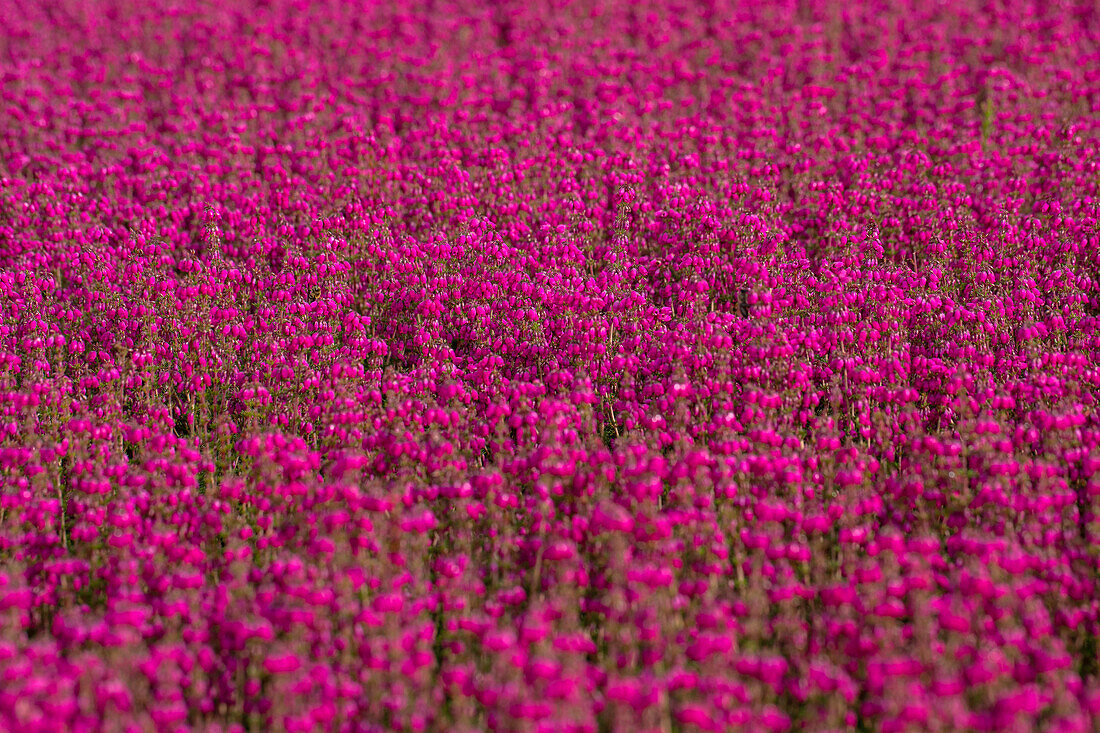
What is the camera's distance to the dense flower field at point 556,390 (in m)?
4.86

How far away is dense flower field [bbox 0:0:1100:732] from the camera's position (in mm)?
4863

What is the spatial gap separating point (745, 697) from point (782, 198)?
20.3 ft

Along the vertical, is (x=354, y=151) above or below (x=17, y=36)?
below

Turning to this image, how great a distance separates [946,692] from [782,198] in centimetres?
616

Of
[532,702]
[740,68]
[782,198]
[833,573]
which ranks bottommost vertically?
[833,573]

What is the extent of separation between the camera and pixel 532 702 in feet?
14.3

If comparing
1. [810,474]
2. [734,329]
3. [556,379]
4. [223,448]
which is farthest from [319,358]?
[810,474]

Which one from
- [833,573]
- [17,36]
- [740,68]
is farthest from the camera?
[17,36]

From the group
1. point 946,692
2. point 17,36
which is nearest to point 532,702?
point 946,692

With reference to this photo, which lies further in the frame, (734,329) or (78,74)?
(78,74)

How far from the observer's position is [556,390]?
23.4ft

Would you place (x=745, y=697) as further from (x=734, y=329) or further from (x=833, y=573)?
(x=734, y=329)

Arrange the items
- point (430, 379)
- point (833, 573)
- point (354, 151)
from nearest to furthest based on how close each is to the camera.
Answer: point (833, 573)
point (430, 379)
point (354, 151)

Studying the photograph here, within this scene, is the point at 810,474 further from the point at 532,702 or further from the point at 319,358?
the point at 319,358
